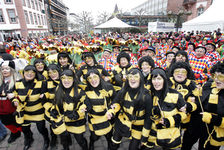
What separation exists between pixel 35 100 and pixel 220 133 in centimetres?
329

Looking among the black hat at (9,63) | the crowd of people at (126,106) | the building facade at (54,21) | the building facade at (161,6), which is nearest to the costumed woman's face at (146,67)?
the crowd of people at (126,106)

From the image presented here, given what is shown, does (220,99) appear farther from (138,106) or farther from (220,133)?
(138,106)

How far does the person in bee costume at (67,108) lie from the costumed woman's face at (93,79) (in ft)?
0.95

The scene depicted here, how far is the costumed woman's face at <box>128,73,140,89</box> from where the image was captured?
6.89 feet

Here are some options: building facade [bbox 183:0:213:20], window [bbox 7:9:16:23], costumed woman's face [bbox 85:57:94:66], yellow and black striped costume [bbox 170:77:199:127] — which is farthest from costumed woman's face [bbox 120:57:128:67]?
window [bbox 7:9:16:23]

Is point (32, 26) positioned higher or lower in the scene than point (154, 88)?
higher

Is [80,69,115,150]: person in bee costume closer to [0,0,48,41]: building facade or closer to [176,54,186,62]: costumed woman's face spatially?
[176,54,186,62]: costumed woman's face

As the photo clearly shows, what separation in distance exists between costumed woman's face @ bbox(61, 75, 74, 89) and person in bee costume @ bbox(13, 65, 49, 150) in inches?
27.0

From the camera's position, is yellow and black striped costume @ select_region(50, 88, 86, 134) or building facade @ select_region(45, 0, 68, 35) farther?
building facade @ select_region(45, 0, 68, 35)

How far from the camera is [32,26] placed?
33688 millimetres

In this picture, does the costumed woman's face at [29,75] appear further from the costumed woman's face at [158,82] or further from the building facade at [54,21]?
the building facade at [54,21]

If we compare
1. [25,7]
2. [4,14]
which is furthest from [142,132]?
[25,7]

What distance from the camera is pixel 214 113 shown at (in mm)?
1943

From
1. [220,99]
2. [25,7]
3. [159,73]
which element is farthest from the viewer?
[25,7]
